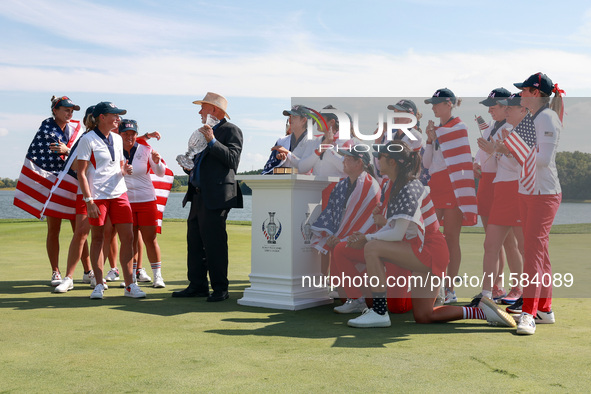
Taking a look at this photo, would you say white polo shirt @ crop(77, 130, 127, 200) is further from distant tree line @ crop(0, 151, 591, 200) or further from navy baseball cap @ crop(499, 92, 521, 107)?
navy baseball cap @ crop(499, 92, 521, 107)

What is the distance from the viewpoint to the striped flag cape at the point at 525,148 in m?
4.69

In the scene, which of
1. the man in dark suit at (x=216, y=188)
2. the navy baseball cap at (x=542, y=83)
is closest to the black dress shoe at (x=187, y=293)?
the man in dark suit at (x=216, y=188)

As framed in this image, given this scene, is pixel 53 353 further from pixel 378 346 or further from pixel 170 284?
pixel 170 284

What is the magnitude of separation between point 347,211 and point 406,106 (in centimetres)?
112

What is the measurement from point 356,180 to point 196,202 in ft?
5.45

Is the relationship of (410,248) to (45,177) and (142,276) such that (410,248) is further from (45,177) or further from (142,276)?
(45,177)

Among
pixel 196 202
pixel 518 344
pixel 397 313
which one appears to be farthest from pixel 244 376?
pixel 196 202

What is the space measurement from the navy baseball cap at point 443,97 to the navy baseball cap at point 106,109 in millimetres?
2868

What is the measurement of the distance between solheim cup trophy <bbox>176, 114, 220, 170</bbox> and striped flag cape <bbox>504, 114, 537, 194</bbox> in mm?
2645

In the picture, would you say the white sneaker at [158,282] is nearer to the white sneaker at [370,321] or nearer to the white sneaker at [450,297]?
the white sneaker at [370,321]

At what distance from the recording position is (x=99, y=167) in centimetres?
600

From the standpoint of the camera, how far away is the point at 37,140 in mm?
6996

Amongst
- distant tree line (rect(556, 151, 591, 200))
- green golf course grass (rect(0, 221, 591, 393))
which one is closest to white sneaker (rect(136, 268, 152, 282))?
green golf course grass (rect(0, 221, 591, 393))

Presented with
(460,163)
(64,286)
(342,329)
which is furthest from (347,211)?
(64,286)
